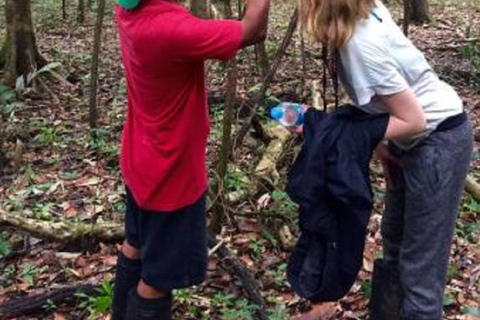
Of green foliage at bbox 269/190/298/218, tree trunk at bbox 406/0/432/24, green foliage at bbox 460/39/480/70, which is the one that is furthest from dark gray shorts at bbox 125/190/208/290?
tree trunk at bbox 406/0/432/24

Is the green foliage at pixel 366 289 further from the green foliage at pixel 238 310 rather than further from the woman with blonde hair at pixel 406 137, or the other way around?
the green foliage at pixel 238 310

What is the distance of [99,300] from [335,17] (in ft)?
7.13

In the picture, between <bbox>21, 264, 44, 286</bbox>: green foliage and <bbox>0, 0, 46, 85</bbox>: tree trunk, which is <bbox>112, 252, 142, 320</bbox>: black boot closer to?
<bbox>21, 264, 44, 286</bbox>: green foliage

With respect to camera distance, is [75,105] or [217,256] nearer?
[217,256]

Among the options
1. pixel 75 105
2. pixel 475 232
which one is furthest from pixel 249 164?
pixel 75 105

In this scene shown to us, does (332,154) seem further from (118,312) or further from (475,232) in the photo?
(475,232)

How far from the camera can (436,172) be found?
2.84 metres

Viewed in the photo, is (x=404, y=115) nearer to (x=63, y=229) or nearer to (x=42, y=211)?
(x=63, y=229)

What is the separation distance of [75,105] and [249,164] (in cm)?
363

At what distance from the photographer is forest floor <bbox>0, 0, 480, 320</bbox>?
12.9ft

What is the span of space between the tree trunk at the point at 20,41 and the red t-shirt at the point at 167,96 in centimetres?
668

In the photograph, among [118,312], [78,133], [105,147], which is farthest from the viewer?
[78,133]

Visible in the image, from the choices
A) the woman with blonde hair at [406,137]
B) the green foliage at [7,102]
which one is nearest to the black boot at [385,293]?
the woman with blonde hair at [406,137]

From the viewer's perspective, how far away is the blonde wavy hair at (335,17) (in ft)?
8.43
